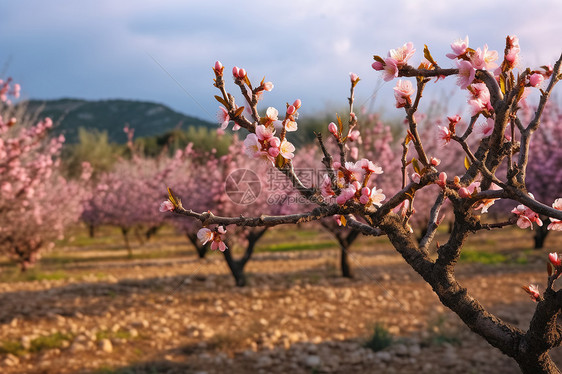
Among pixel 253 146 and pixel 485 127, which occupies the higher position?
pixel 485 127

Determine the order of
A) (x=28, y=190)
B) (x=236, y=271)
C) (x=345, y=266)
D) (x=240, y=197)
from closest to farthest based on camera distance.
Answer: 1. (x=28, y=190)
2. (x=236, y=271)
3. (x=240, y=197)
4. (x=345, y=266)

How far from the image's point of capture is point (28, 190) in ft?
29.1

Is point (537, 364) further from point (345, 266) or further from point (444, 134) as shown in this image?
point (345, 266)

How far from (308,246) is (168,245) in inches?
278

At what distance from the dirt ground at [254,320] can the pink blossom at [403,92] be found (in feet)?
14.6

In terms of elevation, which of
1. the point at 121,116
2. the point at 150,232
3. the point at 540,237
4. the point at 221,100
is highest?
the point at 121,116

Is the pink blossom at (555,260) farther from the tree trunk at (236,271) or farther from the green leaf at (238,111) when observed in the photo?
the tree trunk at (236,271)

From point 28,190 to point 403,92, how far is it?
863cm

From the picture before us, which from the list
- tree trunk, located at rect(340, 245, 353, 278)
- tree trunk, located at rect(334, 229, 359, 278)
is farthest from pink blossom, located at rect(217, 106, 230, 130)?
tree trunk, located at rect(340, 245, 353, 278)

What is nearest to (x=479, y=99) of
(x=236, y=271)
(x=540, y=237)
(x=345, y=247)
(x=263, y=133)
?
(x=263, y=133)

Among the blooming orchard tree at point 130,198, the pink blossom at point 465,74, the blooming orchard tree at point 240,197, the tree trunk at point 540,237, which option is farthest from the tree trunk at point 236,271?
the tree trunk at point 540,237

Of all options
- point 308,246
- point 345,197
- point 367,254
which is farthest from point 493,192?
point 308,246

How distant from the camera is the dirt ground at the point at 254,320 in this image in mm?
6012

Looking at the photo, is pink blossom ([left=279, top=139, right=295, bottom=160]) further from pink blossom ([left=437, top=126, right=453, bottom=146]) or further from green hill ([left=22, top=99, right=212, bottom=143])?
green hill ([left=22, top=99, right=212, bottom=143])
